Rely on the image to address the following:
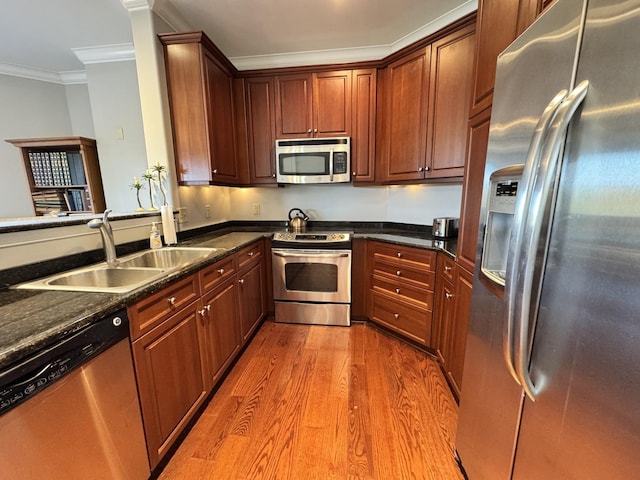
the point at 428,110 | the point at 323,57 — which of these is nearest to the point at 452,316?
the point at 428,110

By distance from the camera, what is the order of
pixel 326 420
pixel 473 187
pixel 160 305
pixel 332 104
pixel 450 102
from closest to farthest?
pixel 160 305, pixel 473 187, pixel 326 420, pixel 450 102, pixel 332 104

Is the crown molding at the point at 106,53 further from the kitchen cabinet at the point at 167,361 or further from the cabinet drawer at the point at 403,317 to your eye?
the cabinet drawer at the point at 403,317

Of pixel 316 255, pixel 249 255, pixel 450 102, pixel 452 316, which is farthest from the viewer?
pixel 316 255

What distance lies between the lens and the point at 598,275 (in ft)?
1.76

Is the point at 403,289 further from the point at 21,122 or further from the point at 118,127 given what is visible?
the point at 21,122

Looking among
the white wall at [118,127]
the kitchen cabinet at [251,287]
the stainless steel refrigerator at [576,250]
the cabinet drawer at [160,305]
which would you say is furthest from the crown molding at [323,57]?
the cabinet drawer at [160,305]

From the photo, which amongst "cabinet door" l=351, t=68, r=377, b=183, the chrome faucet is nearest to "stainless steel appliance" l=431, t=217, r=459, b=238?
"cabinet door" l=351, t=68, r=377, b=183

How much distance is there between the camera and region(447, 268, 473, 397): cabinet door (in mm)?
1430

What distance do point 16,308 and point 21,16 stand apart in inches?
96.1

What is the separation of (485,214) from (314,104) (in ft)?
6.73

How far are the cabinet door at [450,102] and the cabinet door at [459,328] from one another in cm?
92

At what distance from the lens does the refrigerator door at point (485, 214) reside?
67cm

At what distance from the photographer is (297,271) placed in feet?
8.23

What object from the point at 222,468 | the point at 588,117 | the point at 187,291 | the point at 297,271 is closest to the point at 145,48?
the point at 187,291
